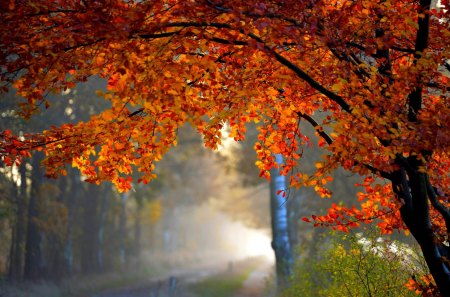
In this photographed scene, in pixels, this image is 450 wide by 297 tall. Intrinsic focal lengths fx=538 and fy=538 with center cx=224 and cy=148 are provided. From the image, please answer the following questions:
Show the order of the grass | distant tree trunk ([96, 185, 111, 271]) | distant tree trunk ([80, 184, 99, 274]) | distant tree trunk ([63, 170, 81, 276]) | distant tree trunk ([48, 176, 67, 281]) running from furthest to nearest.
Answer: distant tree trunk ([80, 184, 99, 274]) < distant tree trunk ([96, 185, 111, 271]) < distant tree trunk ([63, 170, 81, 276]) < distant tree trunk ([48, 176, 67, 281]) < the grass

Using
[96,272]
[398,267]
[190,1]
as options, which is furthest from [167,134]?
[96,272]

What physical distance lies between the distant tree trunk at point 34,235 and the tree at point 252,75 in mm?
14527

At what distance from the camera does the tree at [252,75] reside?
5785 millimetres

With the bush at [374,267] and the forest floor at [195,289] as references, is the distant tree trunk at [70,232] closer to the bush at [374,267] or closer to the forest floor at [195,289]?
the forest floor at [195,289]

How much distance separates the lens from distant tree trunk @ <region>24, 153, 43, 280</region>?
21.0 metres

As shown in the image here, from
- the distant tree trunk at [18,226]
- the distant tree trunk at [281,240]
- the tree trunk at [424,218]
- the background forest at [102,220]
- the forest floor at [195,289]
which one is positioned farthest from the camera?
the distant tree trunk at [18,226]

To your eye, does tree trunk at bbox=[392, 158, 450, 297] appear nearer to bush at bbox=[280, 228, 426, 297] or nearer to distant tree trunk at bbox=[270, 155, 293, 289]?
bush at bbox=[280, 228, 426, 297]

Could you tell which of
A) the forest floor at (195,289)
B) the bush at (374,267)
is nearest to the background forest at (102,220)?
the bush at (374,267)

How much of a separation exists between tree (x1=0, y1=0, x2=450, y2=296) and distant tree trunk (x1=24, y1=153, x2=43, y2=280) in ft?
47.7

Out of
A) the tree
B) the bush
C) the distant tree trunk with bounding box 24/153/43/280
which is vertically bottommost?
the bush

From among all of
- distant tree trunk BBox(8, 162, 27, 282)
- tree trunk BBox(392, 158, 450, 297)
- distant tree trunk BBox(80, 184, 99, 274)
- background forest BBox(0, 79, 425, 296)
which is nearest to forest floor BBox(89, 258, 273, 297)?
background forest BBox(0, 79, 425, 296)

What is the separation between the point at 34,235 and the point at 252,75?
1670 centimetres

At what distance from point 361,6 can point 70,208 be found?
72.1ft

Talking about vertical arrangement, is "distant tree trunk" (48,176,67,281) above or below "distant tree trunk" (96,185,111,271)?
below
